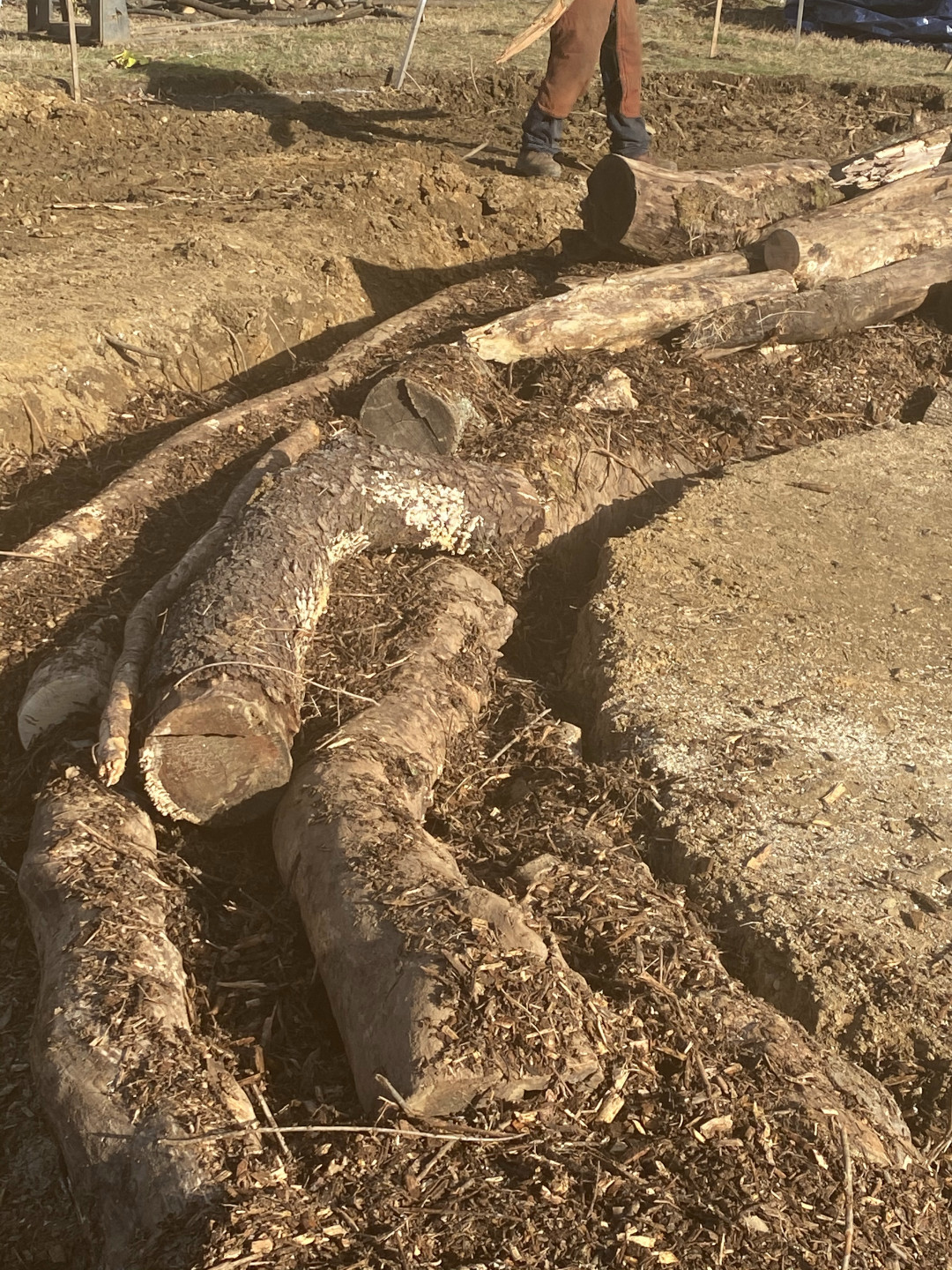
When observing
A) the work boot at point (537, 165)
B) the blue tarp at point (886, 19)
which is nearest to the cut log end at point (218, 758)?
the work boot at point (537, 165)

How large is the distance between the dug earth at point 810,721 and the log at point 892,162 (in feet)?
9.33

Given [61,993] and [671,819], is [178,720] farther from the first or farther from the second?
[671,819]

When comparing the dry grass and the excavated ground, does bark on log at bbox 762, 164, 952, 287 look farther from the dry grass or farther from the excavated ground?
the dry grass

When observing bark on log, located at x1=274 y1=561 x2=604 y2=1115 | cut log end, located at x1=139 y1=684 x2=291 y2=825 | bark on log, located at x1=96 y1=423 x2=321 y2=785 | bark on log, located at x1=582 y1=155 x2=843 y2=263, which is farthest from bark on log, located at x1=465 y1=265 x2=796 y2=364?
cut log end, located at x1=139 y1=684 x2=291 y2=825

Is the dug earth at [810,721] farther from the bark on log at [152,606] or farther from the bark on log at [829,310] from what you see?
the bark on log at [152,606]

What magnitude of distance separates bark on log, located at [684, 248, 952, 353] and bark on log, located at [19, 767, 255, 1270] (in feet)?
14.0

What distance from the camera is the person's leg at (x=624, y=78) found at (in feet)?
27.2

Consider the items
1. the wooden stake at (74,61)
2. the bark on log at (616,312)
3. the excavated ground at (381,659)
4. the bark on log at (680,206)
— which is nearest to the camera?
the excavated ground at (381,659)

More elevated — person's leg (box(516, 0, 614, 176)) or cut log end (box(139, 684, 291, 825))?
Result: person's leg (box(516, 0, 614, 176))

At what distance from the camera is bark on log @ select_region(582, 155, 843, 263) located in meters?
6.76

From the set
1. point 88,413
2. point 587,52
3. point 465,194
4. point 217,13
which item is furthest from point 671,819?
point 217,13

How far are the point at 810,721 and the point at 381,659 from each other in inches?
59.2

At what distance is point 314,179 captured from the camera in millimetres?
7957

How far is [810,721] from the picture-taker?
3.93 metres
